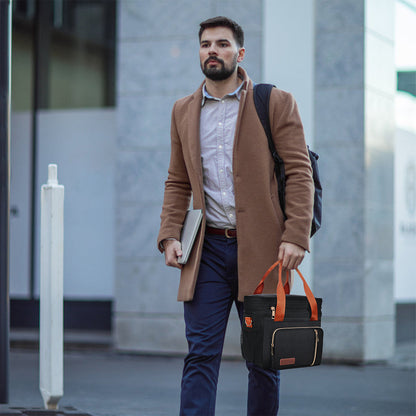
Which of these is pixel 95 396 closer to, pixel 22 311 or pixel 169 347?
pixel 169 347

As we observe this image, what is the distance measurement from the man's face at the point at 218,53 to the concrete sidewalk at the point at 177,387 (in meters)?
2.50

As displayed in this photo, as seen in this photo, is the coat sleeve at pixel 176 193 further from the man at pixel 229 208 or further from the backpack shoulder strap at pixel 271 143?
the backpack shoulder strap at pixel 271 143

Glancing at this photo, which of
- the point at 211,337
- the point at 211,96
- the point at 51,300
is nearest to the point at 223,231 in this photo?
the point at 211,337

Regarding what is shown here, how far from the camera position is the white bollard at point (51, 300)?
5352 millimetres

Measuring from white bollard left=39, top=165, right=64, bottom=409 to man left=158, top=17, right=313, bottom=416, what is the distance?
147 cm

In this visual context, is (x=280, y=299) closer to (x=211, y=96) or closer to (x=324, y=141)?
(x=211, y=96)

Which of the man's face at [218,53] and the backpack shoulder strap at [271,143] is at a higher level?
the man's face at [218,53]

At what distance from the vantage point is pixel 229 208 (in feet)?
13.4

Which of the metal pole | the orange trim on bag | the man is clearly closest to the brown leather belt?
the man

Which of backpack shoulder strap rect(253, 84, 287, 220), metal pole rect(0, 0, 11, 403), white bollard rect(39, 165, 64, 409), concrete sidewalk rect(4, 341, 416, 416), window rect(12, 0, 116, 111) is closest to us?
backpack shoulder strap rect(253, 84, 287, 220)

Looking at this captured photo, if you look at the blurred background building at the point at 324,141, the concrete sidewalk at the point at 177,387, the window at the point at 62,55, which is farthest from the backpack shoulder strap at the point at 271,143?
the window at the point at 62,55

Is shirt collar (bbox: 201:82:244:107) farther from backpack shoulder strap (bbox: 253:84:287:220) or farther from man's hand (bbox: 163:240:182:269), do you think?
man's hand (bbox: 163:240:182:269)

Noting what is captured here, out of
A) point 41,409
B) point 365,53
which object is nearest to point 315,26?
point 365,53

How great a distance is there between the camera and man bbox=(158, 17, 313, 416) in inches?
156
